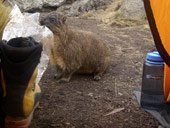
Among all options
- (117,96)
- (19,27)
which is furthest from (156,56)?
(19,27)

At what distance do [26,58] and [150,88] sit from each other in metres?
1.42

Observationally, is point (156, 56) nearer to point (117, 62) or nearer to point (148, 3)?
point (148, 3)

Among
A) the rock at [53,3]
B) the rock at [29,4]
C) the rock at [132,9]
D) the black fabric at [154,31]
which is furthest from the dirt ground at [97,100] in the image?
the rock at [53,3]

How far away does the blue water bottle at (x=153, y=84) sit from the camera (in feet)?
8.50

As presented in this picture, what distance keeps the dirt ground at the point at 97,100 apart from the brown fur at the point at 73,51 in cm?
16

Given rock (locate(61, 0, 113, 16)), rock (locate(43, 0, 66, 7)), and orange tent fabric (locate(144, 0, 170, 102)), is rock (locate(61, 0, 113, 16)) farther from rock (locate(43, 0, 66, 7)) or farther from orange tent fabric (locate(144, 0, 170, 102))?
orange tent fabric (locate(144, 0, 170, 102))

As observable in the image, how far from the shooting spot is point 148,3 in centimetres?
198

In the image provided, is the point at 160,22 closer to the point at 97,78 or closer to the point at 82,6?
the point at 97,78

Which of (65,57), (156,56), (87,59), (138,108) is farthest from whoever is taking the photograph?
(87,59)

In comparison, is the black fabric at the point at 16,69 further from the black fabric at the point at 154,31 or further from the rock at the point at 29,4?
the rock at the point at 29,4

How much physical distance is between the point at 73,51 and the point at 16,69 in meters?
2.30

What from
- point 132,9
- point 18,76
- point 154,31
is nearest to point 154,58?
point 154,31

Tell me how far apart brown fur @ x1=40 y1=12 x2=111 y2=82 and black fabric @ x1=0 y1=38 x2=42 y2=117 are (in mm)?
1973

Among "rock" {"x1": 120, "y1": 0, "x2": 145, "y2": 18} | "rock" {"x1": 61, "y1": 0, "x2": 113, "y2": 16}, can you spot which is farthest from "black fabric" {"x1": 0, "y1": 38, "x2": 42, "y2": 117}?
"rock" {"x1": 61, "y1": 0, "x2": 113, "y2": 16}
